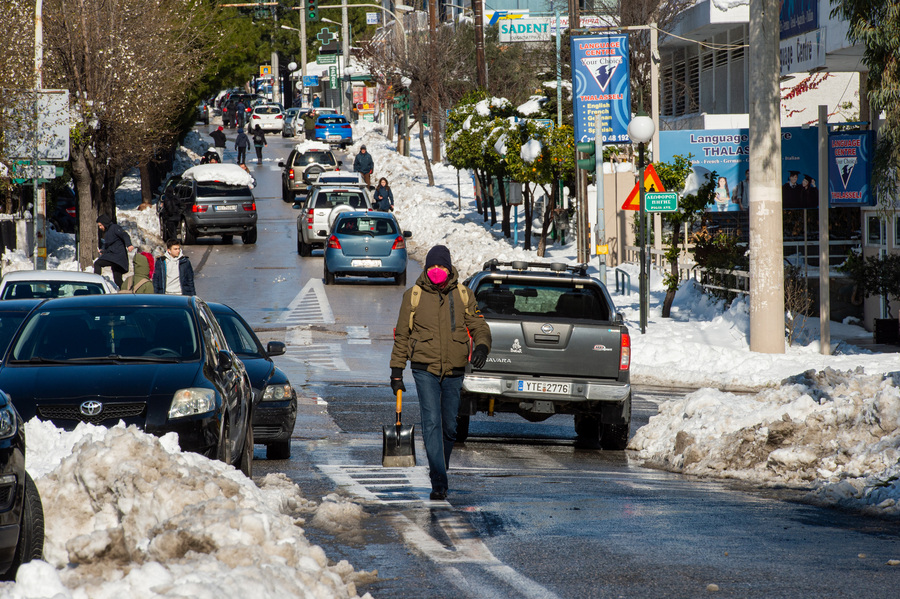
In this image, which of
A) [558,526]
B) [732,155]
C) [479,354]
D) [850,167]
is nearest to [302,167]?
[732,155]

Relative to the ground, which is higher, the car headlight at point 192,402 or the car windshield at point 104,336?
the car windshield at point 104,336

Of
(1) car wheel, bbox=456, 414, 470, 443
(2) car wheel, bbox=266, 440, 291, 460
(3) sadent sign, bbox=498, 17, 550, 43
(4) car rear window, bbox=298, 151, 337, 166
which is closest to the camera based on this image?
(2) car wheel, bbox=266, 440, 291, 460

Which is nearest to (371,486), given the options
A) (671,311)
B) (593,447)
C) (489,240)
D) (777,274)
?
(593,447)

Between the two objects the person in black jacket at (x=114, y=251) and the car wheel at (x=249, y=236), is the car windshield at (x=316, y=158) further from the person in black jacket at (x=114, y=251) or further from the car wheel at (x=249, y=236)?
the person in black jacket at (x=114, y=251)

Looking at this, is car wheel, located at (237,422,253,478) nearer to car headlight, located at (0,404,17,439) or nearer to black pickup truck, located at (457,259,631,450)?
black pickup truck, located at (457,259,631,450)

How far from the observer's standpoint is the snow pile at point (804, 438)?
9641 mm

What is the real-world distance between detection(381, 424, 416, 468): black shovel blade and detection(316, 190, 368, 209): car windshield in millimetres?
27007

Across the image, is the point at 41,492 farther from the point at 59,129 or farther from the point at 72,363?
the point at 59,129

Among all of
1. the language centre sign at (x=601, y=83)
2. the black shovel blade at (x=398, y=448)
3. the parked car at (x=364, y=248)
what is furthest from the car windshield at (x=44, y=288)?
the parked car at (x=364, y=248)

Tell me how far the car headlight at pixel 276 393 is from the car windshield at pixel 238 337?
832 mm

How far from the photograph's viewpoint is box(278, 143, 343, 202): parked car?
166 ft

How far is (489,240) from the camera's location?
3734cm

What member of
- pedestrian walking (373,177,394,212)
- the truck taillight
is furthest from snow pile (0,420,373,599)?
pedestrian walking (373,177,394,212)

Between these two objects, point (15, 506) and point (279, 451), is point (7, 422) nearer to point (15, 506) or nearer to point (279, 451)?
point (15, 506)
